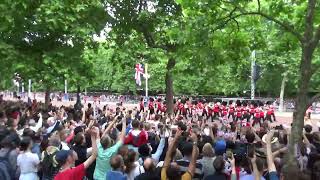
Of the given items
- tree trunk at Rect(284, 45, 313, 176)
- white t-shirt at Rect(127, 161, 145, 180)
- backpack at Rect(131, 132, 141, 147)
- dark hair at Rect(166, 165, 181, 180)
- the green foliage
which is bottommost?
white t-shirt at Rect(127, 161, 145, 180)

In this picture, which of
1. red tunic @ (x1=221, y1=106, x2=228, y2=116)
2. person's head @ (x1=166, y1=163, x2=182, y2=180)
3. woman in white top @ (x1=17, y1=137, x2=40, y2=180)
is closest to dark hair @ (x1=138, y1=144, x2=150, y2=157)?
woman in white top @ (x1=17, y1=137, x2=40, y2=180)

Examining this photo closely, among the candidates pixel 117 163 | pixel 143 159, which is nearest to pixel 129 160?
pixel 117 163

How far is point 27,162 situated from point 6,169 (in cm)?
42

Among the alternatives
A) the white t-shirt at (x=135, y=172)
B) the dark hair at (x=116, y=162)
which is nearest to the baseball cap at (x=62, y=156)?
the dark hair at (x=116, y=162)

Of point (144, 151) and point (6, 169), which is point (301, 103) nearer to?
point (144, 151)

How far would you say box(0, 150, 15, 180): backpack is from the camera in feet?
22.4

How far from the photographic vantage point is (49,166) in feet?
23.2

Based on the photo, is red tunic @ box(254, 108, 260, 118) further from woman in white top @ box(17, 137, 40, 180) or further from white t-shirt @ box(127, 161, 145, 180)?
woman in white top @ box(17, 137, 40, 180)

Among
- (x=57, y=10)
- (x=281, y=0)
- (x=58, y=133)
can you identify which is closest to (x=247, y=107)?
(x=57, y=10)

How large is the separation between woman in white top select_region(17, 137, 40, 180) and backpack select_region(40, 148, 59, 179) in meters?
0.18

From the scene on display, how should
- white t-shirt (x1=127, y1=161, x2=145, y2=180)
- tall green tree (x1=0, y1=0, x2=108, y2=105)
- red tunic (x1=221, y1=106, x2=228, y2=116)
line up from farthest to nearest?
red tunic (x1=221, y1=106, x2=228, y2=116) < tall green tree (x1=0, y1=0, x2=108, y2=105) < white t-shirt (x1=127, y1=161, x2=145, y2=180)

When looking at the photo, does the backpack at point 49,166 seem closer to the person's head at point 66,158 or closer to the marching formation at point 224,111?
the person's head at point 66,158

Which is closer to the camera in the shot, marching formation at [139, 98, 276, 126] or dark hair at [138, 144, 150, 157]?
dark hair at [138, 144, 150, 157]

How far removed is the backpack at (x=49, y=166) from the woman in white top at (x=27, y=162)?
18 centimetres
